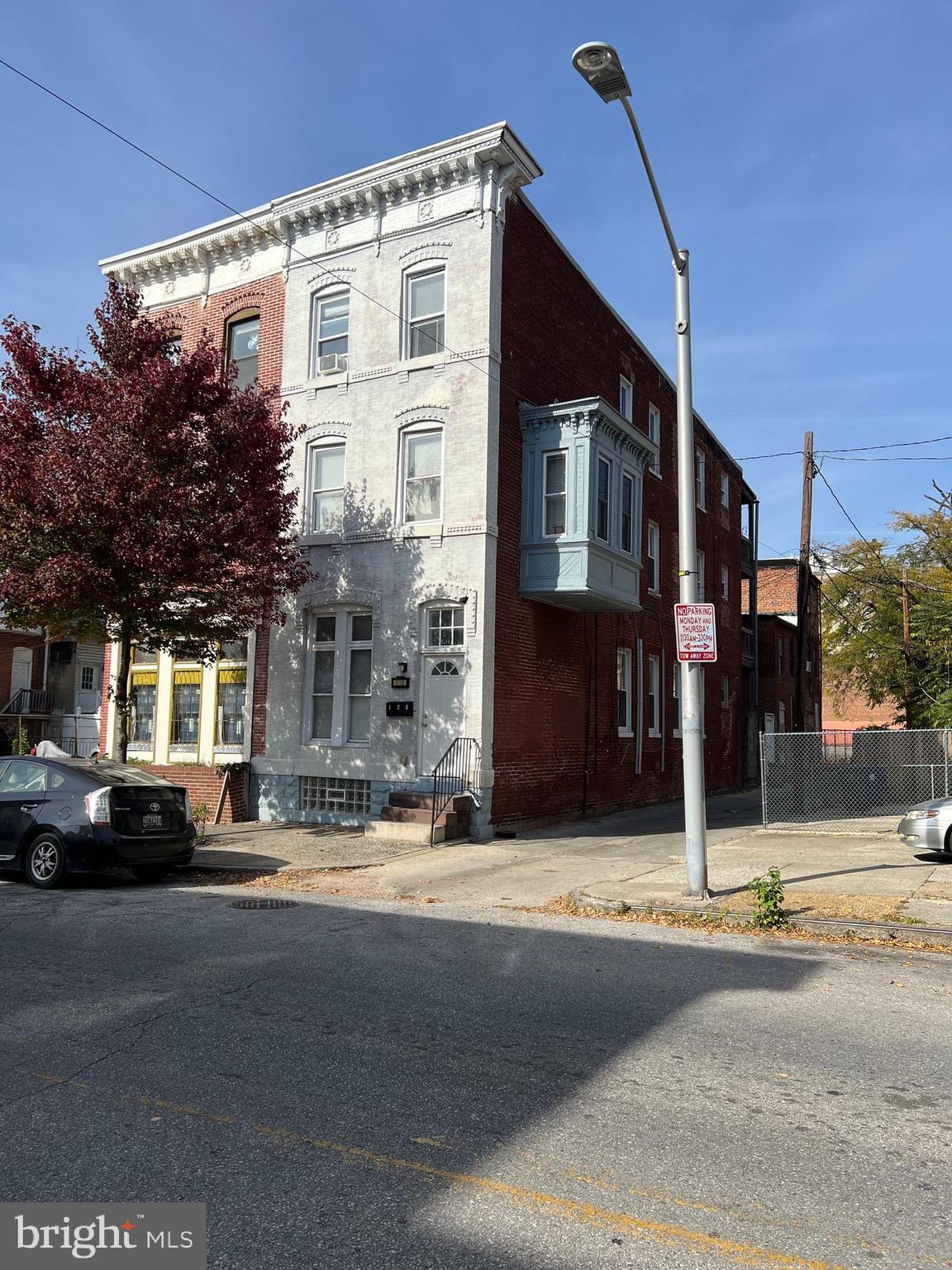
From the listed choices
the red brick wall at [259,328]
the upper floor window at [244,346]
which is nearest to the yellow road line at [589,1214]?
the red brick wall at [259,328]

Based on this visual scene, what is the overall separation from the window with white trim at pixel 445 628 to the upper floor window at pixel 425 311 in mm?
5051

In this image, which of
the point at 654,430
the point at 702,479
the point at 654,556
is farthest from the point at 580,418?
the point at 702,479

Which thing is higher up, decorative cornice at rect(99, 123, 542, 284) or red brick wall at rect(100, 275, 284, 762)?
decorative cornice at rect(99, 123, 542, 284)

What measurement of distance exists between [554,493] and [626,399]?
23.9ft

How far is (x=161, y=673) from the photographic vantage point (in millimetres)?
21453

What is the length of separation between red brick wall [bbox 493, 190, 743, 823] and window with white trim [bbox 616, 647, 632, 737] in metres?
0.27

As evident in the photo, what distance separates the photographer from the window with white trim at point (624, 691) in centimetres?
2352

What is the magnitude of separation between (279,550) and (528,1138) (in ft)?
44.3

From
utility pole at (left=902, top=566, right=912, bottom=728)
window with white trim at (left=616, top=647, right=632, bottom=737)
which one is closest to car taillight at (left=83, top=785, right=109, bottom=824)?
window with white trim at (left=616, top=647, right=632, bottom=737)

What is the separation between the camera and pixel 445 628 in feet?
59.0

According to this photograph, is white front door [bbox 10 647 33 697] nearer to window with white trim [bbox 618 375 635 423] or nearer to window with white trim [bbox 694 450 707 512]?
window with white trim [bbox 694 450 707 512]

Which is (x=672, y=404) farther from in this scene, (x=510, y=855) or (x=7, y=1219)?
(x=7, y=1219)

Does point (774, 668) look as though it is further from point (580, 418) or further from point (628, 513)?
point (580, 418)

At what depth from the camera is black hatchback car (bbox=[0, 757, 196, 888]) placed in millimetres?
11609
